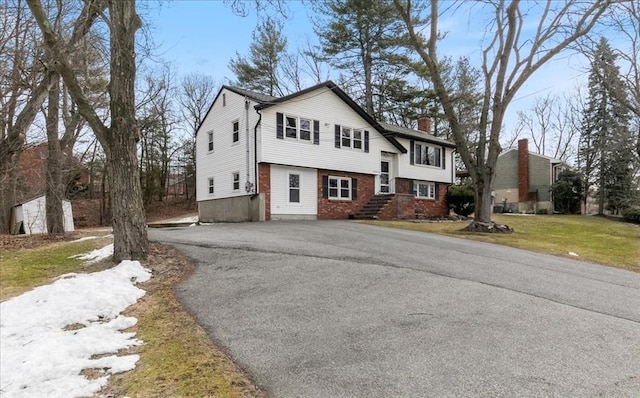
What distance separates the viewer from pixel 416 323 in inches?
198

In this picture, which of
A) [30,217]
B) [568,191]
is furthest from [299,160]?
[568,191]

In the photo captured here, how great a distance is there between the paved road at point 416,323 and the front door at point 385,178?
50.5 feet

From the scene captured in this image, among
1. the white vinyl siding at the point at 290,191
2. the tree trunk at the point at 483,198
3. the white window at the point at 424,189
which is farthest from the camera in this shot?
the white window at the point at 424,189

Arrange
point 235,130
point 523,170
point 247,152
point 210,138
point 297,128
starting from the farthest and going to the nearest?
point 523,170, point 210,138, point 235,130, point 297,128, point 247,152

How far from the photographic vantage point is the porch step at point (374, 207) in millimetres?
21625

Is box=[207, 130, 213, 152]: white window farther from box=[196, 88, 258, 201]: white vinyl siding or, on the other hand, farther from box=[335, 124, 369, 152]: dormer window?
box=[335, 124, 369, 152]: dormer window

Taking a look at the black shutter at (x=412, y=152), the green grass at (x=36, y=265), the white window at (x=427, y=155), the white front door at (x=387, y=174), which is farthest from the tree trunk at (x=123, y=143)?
the white window at (x=427, y=155)

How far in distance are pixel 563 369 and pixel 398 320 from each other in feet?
6.00

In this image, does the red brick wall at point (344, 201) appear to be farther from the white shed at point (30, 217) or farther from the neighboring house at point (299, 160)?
the white shed at point (30, 217)

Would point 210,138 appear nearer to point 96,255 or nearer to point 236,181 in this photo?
point 236,181

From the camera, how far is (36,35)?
38.5ft

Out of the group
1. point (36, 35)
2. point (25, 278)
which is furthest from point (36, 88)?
point (25, 278)

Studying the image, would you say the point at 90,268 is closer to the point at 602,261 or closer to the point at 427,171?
the point at 602,261

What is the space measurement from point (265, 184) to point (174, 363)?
48.9ft
